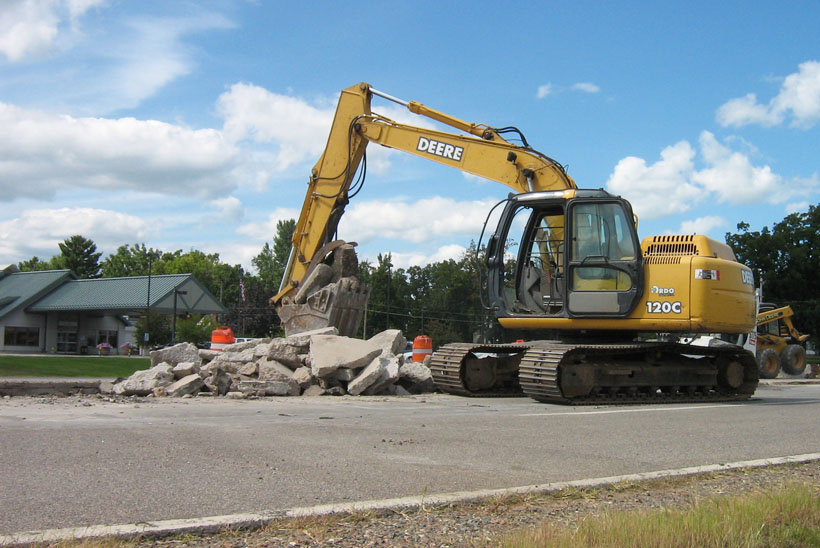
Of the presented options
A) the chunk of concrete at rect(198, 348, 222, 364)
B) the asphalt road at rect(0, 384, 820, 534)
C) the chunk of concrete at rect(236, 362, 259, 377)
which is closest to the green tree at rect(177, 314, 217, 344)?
the chunk of concrete at rect(198, 348, 222, 364)

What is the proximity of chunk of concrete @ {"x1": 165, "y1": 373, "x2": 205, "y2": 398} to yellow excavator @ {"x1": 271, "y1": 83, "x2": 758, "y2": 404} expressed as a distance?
391 centimetres

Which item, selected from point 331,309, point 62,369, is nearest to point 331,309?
point 331,309

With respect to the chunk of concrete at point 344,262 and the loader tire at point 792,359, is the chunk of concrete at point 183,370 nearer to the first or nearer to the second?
the chunk of concrete at point 344,262

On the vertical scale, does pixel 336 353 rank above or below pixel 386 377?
above

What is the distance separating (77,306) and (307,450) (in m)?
55.8

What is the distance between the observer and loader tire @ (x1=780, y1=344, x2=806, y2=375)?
2975cm

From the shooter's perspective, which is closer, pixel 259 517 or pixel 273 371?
pixel 259 517

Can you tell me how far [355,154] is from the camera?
701 inches

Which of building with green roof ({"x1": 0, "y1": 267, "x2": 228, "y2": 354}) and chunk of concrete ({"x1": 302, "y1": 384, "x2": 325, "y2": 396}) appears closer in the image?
chunk of concrete ({"x1": 302, "y1": 384, "x2": 325, "y2": 396})

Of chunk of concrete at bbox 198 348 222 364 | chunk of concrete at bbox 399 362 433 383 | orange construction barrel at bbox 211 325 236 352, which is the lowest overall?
chunk of concrete at bbox 399 362 433 383

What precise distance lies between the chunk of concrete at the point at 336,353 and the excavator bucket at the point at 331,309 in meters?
2.99

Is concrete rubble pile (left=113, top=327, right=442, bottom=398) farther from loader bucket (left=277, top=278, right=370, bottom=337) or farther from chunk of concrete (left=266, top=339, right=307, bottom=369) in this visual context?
loader bucket (left=277, top=278, right=370, bottom=337)

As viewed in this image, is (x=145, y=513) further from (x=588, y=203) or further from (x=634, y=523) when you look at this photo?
(x=588, y=203)

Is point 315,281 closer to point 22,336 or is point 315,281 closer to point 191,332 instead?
point 191,332
